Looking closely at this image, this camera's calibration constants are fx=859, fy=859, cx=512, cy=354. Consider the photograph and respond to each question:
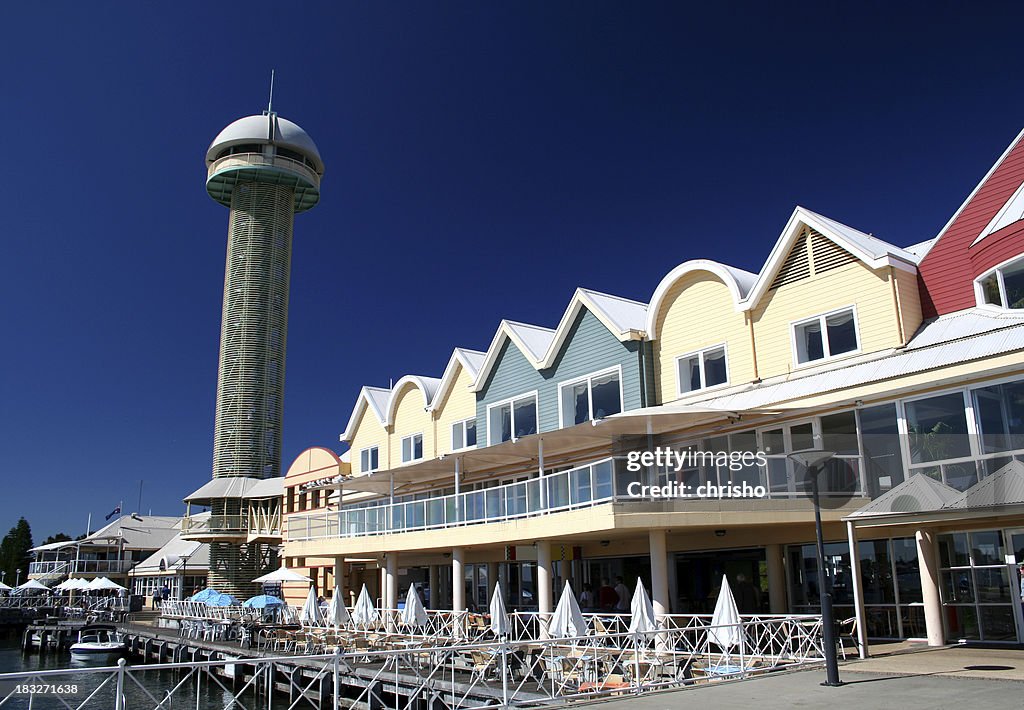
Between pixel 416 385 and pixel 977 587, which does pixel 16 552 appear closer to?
pixel 416 385

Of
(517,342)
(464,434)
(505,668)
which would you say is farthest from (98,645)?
(505,668)

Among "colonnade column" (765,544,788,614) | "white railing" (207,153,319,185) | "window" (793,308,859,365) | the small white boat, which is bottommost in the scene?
the small white boat

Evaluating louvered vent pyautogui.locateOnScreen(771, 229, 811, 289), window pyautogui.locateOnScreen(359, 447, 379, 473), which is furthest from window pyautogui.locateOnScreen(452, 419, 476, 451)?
louvered vent pyautogui.locateOnScreen(771, 229, 811, 289)

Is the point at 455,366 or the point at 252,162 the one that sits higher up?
the point at 252,162

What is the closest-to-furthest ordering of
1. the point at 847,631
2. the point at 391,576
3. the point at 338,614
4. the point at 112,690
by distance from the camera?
the point at 847,631 → the point at 338,614 → the point at 391,576 → the point at 112,690

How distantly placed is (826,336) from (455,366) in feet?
53.1

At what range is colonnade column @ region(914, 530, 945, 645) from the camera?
1695 cm

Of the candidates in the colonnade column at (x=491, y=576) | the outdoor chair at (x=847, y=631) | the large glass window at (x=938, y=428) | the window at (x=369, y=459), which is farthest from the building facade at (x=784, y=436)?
the window at (x=369, y=459)

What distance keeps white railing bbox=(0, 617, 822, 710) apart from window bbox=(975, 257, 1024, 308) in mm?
8409

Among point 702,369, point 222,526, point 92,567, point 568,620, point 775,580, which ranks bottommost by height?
point 568,620

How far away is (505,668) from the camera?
40.9ft

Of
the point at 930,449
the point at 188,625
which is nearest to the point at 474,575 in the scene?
the point at 188,625

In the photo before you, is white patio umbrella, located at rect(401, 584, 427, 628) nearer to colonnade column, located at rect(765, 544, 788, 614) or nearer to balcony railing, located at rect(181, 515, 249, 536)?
colonnade column, located at rect(765, 544, 788, 614)

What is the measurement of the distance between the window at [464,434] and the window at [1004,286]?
18.5 m
